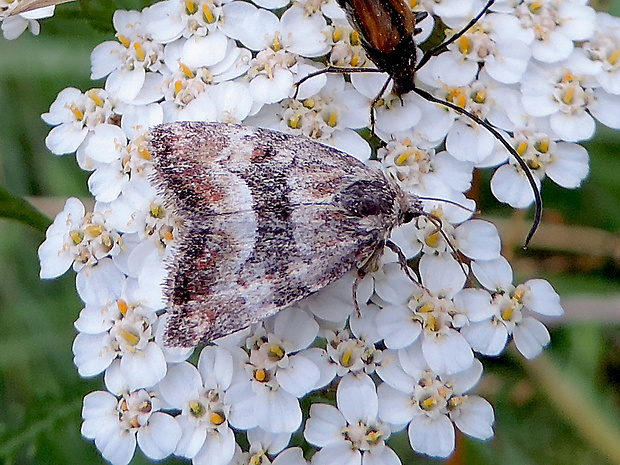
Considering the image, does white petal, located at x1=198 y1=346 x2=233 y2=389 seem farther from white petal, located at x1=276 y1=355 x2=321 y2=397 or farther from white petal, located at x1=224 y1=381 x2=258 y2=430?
white petal, located at x1=276 y1=355 x2=321 y2=397

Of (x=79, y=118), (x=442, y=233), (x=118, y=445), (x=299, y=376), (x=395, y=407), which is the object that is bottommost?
(x=118, y=445)

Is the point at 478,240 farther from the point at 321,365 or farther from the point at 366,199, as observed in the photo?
the point at 321,365

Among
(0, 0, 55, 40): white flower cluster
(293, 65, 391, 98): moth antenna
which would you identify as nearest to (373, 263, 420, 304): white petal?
(293, 65, 391, 98): moth antenna

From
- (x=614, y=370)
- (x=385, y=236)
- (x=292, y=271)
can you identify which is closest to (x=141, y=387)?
(x=292, y=271)

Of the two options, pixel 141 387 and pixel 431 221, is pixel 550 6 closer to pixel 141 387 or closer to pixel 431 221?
pixel 431 221

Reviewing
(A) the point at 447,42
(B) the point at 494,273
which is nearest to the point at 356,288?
(B) the point at 494,273

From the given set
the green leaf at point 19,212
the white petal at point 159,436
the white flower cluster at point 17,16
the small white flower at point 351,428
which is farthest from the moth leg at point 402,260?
the white flower cluster at point 17,16
